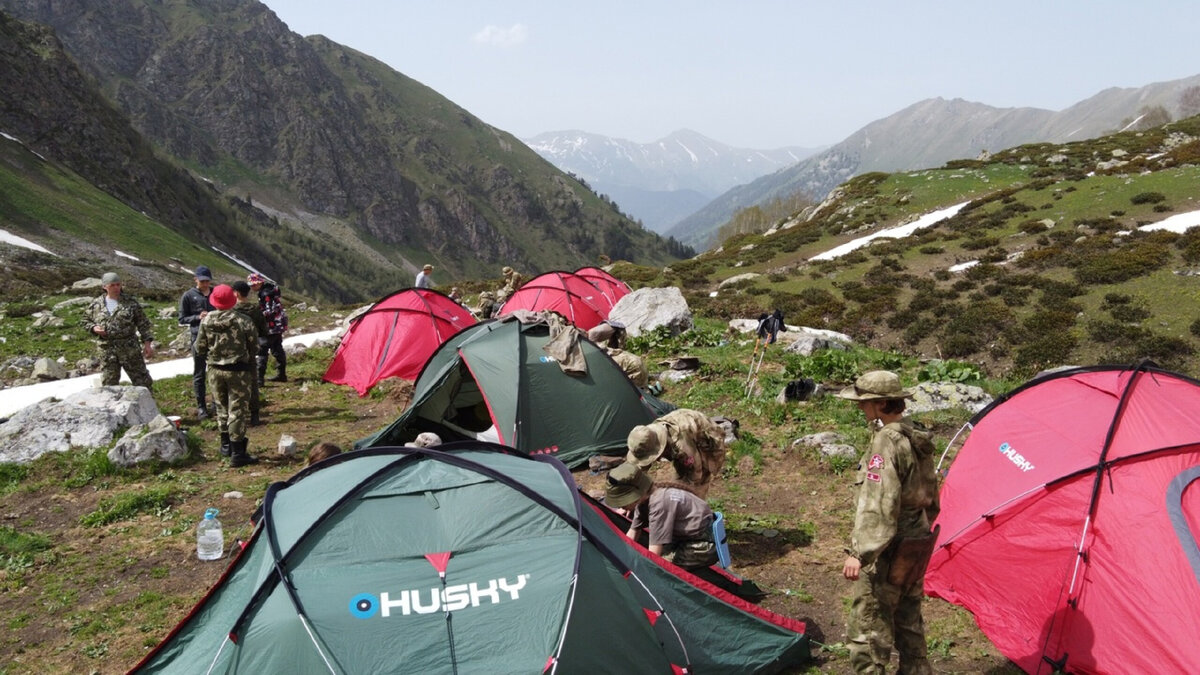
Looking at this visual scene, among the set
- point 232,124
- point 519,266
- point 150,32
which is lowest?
point 519,266

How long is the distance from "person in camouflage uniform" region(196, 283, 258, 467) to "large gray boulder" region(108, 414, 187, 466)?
0.79 meters

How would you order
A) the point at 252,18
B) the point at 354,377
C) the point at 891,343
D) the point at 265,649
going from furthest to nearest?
the point at 252,18
the point at 891,343
the point at 354,377
the point at 265,649

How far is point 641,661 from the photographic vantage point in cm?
537

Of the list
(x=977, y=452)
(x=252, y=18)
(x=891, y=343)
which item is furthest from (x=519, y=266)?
(x=977, y=452)

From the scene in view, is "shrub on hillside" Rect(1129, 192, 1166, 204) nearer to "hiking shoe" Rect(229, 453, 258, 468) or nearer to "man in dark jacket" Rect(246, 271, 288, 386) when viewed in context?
"man in dark jacket" Rect(246, 271, 288, 386)

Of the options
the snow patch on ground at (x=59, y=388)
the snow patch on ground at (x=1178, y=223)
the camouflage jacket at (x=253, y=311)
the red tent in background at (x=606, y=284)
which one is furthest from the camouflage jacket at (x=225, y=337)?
the snow patch on ground at (x=1178, y=223)

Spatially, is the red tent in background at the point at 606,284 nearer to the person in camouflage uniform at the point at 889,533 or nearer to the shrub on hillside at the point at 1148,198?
the person in camouflage uniform at the point at 889,533

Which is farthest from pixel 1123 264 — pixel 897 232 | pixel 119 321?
pixel 119 321

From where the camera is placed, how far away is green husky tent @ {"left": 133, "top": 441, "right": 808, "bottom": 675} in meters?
4.96

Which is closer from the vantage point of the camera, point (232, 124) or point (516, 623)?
point (516, 623)

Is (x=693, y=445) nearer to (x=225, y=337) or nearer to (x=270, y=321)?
(x=225, y=337)

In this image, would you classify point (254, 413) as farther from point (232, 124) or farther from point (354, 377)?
point (232, 124)

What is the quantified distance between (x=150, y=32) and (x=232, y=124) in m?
27.8

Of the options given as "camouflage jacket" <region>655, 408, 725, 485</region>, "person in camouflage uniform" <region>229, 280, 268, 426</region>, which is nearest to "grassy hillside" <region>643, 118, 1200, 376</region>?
"camouflage jacket" <region>655, 408, 725, 485</region>
